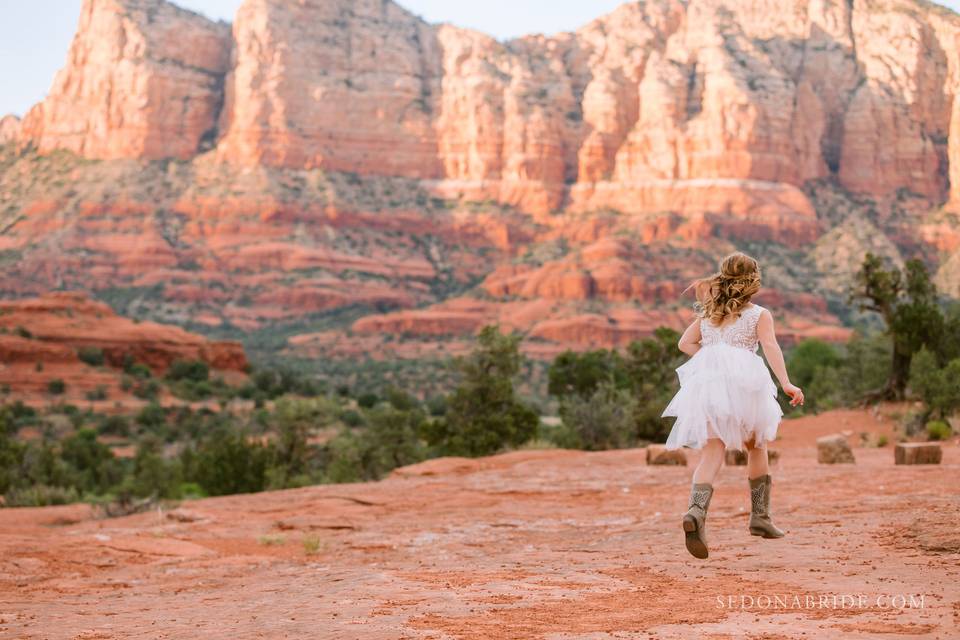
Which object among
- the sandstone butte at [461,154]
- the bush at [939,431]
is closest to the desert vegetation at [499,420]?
the bush at [939,431]

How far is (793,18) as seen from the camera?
125 meters

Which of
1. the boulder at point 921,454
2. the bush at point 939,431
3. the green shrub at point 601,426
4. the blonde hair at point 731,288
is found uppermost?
the blonde hair at point 731,288

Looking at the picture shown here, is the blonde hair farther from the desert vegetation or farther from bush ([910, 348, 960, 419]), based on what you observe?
bush ([910, 348, 960, 419])

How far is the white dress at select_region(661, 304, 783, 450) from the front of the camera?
7.37 metres

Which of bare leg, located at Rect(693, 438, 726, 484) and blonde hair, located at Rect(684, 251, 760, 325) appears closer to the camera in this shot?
bare leg, located at Rect(693, 438, 726, 484)

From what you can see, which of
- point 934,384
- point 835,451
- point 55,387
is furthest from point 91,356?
point 835,451

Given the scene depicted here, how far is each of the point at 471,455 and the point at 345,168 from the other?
9724 cm

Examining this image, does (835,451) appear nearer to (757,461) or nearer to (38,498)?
(757,461)

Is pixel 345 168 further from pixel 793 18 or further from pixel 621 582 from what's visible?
pixel 621 582

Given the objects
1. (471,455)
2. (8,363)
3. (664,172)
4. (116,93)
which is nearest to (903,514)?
(471,455)

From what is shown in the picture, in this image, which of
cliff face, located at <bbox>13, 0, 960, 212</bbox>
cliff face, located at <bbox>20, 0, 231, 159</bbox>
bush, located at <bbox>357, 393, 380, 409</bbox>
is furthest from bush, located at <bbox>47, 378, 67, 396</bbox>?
cliff face, located at <bbox>20, 0, 231, 159</bbox>

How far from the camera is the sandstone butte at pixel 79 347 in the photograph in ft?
175

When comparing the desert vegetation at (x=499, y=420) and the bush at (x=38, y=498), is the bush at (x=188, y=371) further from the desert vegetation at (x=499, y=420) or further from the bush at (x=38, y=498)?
the bush at (x=38, y=498)

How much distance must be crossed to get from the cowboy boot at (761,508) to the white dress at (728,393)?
33cm
